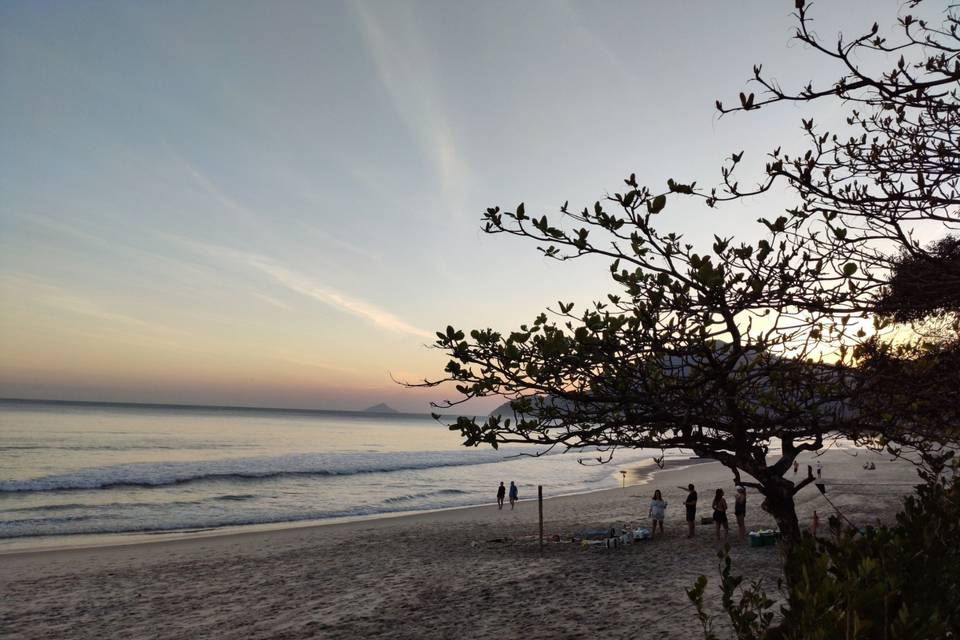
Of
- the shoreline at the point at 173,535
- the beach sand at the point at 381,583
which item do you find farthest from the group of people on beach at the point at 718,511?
the shoreline at the point at 173,535

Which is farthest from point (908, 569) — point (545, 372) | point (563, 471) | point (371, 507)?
point (563, 471)

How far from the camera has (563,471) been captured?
176ft

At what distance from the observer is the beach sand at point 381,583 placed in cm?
1114

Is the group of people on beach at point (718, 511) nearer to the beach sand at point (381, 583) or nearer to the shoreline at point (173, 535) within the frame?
the beach sand at point (381, 583)

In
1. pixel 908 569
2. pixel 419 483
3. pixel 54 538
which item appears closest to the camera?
pixel 908 569

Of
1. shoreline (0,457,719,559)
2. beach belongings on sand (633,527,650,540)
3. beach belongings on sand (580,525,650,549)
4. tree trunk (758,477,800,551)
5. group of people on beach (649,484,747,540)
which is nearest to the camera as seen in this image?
tree trunk (758,477,800,551)

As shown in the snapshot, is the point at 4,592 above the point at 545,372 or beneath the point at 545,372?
beneath

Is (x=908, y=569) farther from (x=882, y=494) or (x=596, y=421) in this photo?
(x=882, y=494)

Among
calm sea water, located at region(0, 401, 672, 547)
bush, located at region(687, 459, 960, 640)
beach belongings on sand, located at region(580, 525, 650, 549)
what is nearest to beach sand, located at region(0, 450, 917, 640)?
beach belongings on sand, located at region(580, 525, 650, 549)

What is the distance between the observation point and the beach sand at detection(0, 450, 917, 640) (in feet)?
36.6

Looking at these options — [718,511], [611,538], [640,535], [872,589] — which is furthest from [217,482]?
[872,589]

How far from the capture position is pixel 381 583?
579 inches

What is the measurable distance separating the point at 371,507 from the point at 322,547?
12.3 m

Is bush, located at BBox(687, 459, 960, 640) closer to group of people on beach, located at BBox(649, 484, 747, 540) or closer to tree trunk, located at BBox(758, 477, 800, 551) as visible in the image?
tree trunk, located at BBox(758, 477, 800, 551)
